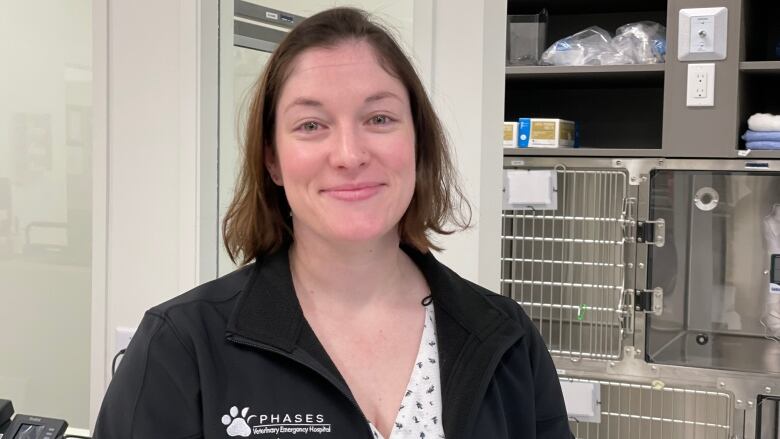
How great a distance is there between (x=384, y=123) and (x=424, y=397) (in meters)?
0.35

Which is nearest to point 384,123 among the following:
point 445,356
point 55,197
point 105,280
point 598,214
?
point 445,356

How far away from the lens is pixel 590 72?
294 cm

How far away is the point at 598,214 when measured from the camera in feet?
9.27

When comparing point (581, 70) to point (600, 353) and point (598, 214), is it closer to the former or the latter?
point (598, 214)

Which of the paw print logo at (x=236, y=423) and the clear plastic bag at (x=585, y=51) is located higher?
the clear plastic bag at (x=585, y=51)

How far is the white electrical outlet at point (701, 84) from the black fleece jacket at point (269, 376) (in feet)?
5.86

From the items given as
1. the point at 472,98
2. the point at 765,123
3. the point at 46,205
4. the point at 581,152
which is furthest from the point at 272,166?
the point at 765,123

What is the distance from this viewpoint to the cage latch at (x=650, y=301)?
2762 millimetres

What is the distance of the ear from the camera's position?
113 centimetres

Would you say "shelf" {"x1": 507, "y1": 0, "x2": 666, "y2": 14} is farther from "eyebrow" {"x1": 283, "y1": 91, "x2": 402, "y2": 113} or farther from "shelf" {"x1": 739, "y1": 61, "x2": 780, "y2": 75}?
"eyebrow" {"x1": 283, "y1": 91, "x2": 402, "y2": 113}

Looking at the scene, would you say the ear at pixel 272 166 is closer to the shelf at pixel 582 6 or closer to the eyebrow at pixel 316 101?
the eyebrow at pixel 316 101

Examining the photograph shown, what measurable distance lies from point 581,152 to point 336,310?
185 centimetres

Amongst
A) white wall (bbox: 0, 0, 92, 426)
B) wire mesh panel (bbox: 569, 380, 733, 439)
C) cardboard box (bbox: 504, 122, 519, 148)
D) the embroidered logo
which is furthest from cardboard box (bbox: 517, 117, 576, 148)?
the embroidered logo

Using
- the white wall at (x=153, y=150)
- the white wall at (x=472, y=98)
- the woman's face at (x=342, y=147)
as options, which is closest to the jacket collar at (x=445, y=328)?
the woman's face at (x=342, y=147)
